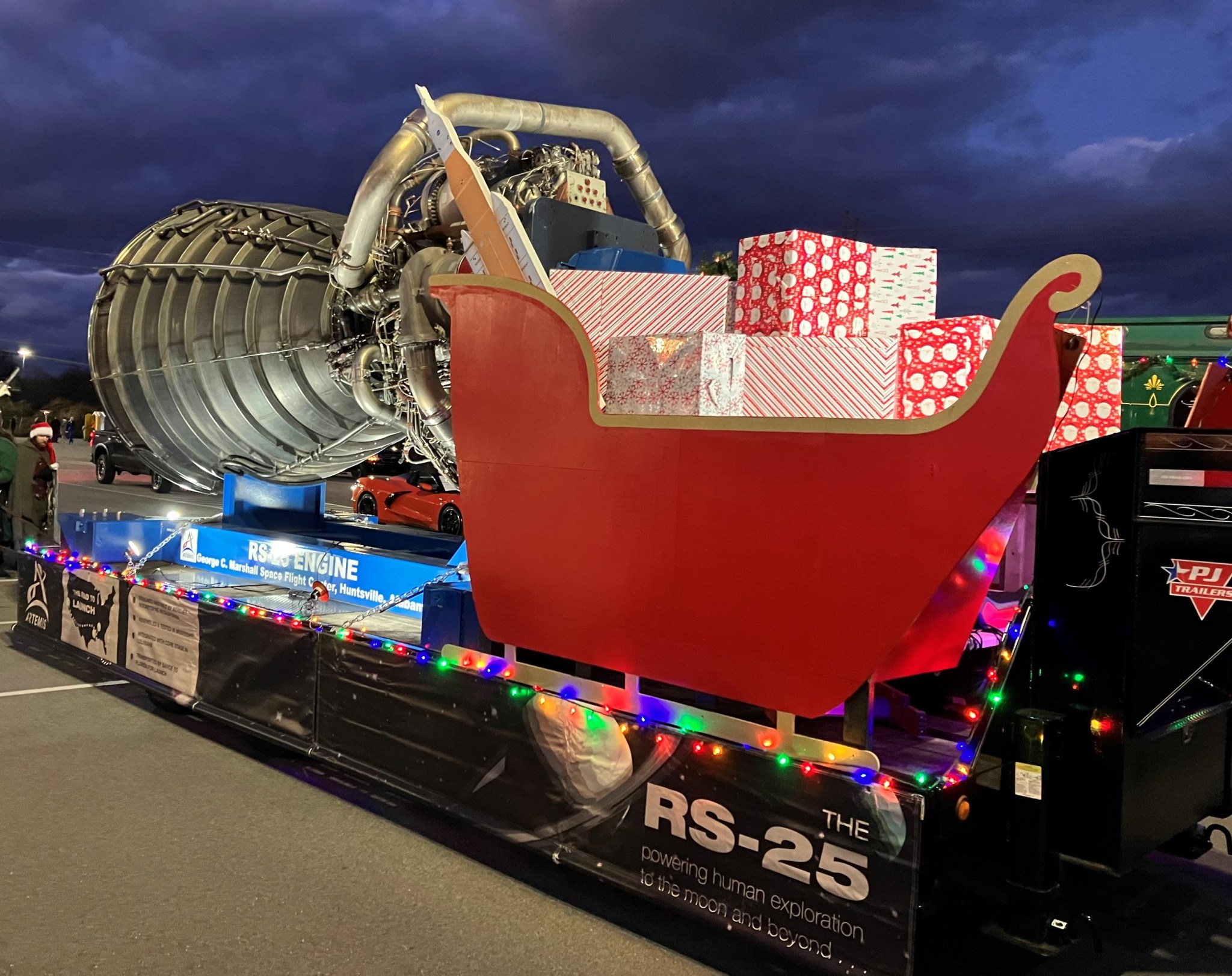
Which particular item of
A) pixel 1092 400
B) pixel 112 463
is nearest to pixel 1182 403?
pixel 1092 400

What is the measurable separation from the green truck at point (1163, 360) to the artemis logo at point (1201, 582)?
842 cm

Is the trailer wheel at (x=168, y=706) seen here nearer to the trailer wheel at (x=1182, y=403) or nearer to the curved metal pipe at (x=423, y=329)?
the curved metal pipe at (x=423, y=329)

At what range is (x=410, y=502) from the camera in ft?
51.9

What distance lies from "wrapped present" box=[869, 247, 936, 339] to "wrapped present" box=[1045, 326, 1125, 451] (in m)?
0.57

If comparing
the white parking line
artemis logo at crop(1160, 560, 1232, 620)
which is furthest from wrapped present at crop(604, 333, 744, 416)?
the white parking line

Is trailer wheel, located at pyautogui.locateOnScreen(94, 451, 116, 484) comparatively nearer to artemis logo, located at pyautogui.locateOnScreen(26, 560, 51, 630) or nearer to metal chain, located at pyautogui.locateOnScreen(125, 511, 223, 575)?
metal chain, located at pyautogui.locateOnScreen(125, 511, 223, 575)

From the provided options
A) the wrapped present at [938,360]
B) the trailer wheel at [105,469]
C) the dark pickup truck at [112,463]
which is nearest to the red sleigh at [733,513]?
the wrapped present at [938,360]

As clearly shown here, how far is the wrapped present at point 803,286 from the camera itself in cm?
355

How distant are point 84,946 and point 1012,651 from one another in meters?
3.44

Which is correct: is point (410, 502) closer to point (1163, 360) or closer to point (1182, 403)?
point (1163, 360)

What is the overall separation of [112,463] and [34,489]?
1356 cm

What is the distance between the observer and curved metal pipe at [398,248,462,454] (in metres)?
6.02

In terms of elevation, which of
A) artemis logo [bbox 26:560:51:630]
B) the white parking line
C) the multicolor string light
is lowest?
the white parking line

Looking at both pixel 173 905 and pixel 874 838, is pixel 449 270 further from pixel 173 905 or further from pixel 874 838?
pixel 874 838
